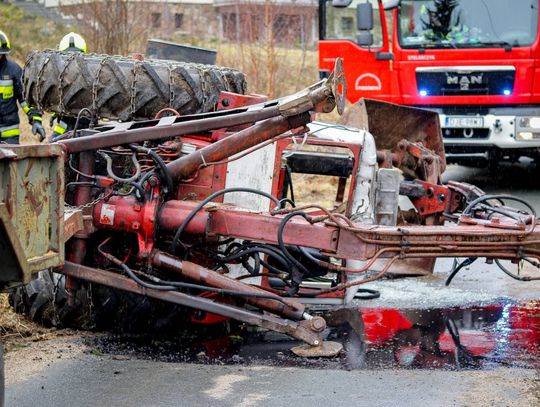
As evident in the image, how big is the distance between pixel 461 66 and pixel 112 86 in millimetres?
6911

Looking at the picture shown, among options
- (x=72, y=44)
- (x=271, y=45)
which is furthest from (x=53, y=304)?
(x=271, y=45)

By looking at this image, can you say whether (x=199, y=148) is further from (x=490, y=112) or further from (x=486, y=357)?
(x=490, y=112)

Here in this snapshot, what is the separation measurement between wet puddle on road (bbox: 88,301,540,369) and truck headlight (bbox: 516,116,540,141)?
5.59 meters

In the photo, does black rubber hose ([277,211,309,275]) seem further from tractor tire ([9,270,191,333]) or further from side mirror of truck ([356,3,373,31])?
side mirror of truck ([356,3,373,31])

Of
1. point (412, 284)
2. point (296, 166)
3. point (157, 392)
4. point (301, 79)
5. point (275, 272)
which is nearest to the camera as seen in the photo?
point (157, 392)

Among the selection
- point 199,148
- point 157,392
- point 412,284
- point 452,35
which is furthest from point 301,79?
point 157,392

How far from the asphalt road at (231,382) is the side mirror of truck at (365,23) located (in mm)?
7575

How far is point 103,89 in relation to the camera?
6246 millimetres

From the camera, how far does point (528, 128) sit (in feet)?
39.0

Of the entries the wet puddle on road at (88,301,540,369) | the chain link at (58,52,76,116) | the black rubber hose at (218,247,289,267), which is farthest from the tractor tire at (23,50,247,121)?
the wet puddle on road at (88,301,540,369)

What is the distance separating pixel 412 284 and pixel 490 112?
201 inches

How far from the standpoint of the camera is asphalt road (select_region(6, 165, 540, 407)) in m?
4.86

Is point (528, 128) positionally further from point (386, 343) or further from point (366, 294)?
point (386, 343)

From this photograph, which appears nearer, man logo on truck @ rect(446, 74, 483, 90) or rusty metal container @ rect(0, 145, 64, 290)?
rusty metal container @ rect(0, 145, 64, 290)
